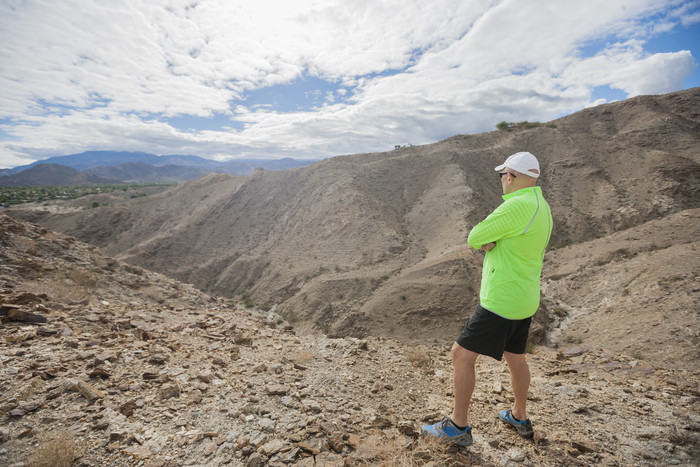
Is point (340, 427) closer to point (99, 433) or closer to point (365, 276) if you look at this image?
point (99, 433)

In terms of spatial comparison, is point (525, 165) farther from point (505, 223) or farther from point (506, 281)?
point (506, 281)

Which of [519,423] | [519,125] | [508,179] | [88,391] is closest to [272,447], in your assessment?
[88,391]

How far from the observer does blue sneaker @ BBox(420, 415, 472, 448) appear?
8.93 ft

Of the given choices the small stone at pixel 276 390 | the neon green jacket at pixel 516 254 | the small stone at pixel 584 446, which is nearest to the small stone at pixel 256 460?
the small stone at pixel 276 390

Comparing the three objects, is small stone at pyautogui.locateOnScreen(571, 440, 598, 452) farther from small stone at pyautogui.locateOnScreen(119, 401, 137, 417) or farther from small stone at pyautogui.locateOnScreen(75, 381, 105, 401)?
small stone at pyautogui.locateOnScreen(75, 381, 105, 401)

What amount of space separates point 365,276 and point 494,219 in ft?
44.7

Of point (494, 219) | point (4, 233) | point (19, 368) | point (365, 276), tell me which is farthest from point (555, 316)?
point (4, 233)

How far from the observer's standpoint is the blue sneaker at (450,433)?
2.72m

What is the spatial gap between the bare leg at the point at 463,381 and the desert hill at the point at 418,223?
7.81 meters

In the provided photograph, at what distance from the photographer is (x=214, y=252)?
83.4ft

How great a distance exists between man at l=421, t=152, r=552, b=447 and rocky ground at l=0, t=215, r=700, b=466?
63 cm

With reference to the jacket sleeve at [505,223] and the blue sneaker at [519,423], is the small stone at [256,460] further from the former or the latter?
the jacket sleeve at [505,223]

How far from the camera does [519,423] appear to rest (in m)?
2.98

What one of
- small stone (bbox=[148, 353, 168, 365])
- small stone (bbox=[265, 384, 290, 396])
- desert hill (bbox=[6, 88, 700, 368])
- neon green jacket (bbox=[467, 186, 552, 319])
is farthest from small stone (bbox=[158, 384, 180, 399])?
desert hill (bbox=[6, 88, 700, 368])
